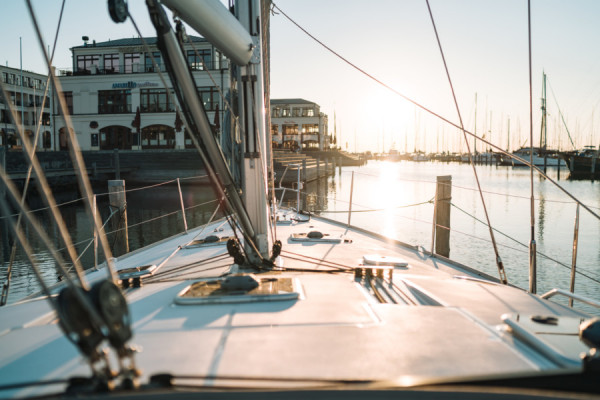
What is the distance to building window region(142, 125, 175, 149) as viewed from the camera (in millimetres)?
34031

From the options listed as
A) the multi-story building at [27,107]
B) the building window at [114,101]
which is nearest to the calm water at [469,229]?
the building window at [114,101]

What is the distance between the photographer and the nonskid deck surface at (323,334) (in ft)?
5.66

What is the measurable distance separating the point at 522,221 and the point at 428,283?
13.2 m

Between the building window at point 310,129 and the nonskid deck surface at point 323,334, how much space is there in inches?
2443

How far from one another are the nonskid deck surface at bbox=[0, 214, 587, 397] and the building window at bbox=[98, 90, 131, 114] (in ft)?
112

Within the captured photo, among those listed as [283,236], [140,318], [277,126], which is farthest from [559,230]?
[277,126]

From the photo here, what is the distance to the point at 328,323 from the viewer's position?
2.27 meters

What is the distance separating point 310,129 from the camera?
64.9m

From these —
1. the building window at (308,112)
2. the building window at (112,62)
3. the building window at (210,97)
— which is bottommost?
the building window at (210,97)

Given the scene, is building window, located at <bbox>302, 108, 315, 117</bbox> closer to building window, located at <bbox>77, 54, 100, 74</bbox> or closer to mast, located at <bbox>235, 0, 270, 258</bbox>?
building window, located at <bbox>77, 54, 100, 74</bbox>

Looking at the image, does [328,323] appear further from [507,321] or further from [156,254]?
[156,254]

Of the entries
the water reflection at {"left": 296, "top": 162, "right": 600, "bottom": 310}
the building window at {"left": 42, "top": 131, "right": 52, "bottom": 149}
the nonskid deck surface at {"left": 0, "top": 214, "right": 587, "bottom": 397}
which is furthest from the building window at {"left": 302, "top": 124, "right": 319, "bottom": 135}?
the nonskid deck surface at {"left": 0, "top": 214, "right": 587, "bottom": 397}

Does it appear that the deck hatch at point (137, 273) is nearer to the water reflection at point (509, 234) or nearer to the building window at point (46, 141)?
the water reflection at point (509, 234)

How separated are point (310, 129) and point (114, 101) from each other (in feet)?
113
